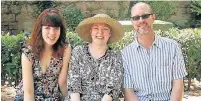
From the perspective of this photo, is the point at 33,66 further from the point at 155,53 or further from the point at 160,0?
the point at 160,0

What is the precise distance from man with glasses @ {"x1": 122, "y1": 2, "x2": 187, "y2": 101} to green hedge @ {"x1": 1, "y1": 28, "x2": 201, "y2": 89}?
1.57 metres

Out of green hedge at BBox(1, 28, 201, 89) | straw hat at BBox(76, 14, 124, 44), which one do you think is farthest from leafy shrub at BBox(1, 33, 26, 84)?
straw hat at BBox(76, 14, 124, 44)

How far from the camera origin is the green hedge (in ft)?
18.6

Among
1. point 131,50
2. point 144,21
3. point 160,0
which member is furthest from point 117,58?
point 160,0

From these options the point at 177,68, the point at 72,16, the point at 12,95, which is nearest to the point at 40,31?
the point at 177,68

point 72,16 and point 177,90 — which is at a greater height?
point 72,16

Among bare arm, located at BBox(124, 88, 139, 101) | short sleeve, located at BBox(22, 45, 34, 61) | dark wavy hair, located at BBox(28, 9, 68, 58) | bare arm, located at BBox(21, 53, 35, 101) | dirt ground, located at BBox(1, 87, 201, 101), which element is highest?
dark wavy hair, located at BBox(28, 9, 68, 58)

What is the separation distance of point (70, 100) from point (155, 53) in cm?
94

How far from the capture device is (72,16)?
11.2m

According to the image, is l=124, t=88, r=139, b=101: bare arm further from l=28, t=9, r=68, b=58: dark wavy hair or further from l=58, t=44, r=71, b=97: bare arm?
l=28, t=9, r=68, b=58: dark wavy hair

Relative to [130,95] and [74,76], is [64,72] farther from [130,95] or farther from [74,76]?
[130,95]

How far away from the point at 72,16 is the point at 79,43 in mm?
5555

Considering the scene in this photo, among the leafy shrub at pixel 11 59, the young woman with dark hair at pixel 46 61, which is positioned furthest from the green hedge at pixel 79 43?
the young woman with dark hair at pixel 46 61

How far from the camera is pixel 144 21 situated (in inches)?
162
